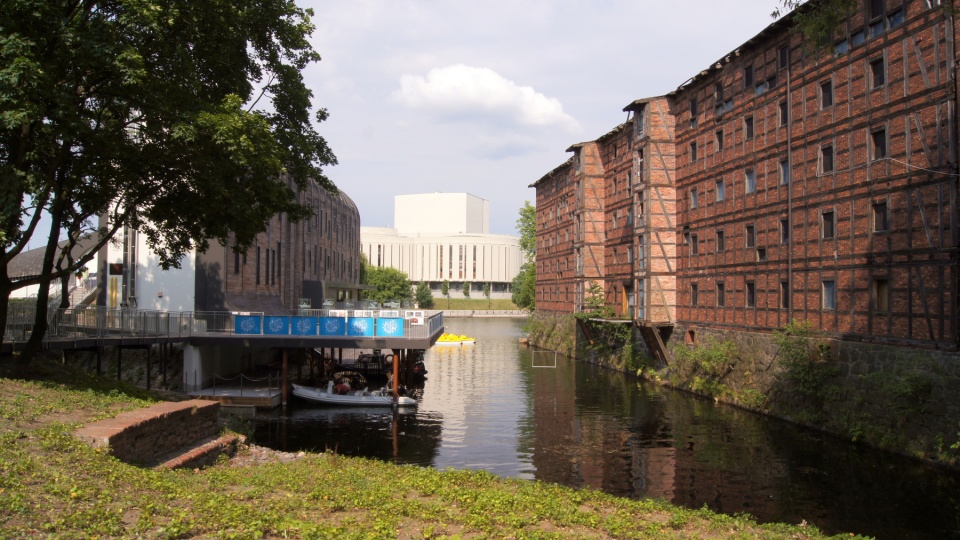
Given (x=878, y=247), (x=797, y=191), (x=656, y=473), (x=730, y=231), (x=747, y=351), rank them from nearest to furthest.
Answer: (x=656, y=473) → (x=878, y=247) → (x=797, y=191) → (x=747, y=351) → (x=730, y=231)

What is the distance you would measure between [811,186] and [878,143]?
3.85 metres

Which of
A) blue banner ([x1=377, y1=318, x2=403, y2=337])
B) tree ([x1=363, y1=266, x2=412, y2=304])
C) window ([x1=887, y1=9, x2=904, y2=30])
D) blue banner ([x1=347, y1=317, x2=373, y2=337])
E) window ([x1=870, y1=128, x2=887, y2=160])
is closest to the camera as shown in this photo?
window ([x1=887, y1=9, x2=904, y2=30])

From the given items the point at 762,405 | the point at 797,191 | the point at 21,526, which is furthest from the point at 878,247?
the point at 21,526

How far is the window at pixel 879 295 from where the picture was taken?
25.6m

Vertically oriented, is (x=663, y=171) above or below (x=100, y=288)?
above

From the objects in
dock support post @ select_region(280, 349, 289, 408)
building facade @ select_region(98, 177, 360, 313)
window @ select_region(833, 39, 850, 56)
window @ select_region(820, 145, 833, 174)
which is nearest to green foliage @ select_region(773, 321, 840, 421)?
window @ select_region(820, 145, 833, 174)

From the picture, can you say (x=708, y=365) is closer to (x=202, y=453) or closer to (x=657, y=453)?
(x=657, y=453)

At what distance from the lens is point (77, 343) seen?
26219 millimetres

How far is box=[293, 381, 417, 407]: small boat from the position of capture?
35.1 metres

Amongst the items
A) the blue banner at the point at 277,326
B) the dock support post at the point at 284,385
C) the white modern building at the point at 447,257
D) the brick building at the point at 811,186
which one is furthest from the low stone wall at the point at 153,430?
the white modern building at the point at 447,257

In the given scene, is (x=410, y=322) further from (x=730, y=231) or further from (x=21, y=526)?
(x=21, y=526)

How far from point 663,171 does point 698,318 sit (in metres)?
8.97

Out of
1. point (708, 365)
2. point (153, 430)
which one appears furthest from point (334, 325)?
point (153, 430)

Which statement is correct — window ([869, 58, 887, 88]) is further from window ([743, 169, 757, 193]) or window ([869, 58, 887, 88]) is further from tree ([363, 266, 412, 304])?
tree ([363, 266, 412, 304])
